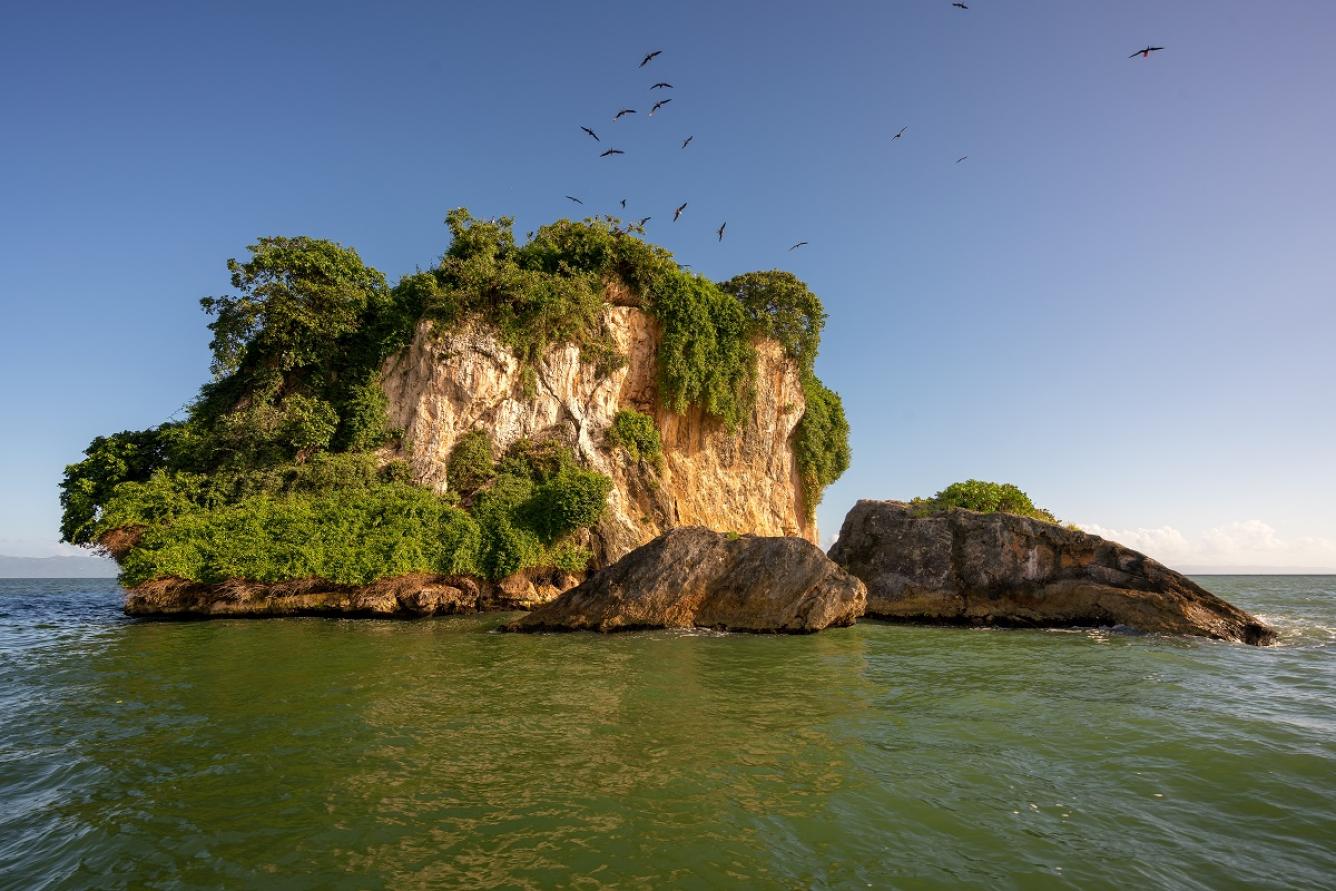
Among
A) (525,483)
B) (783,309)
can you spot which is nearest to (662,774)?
(525,483)

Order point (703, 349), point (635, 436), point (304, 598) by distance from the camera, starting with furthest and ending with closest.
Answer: point (703, 349) < point (635, 436) < point (304, 598)

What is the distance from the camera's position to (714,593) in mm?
17047

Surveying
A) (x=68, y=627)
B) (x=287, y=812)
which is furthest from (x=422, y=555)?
(x=287, y=812)

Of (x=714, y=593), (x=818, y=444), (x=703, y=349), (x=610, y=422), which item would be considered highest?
(x=703, y=349)

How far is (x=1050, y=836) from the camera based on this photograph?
466cm

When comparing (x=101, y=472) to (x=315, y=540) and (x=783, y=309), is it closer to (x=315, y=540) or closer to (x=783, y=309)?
(x=315, y=540)

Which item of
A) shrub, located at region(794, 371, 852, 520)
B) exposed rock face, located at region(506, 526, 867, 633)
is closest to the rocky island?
exposed rock face, located at region(506, 526, 867, 633)

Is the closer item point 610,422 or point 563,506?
point 563,506

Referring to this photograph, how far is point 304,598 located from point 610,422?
14585mm

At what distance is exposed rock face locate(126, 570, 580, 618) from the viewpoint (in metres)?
18.9

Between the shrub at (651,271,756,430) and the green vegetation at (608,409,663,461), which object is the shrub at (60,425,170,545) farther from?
the shrub at (651,271,756,430)

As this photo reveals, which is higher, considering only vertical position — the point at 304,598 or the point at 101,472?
the point at 101,472

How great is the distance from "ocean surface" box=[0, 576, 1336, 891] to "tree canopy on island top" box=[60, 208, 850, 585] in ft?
26.5

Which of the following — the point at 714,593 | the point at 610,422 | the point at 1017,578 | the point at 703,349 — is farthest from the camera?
the point at 703,349
